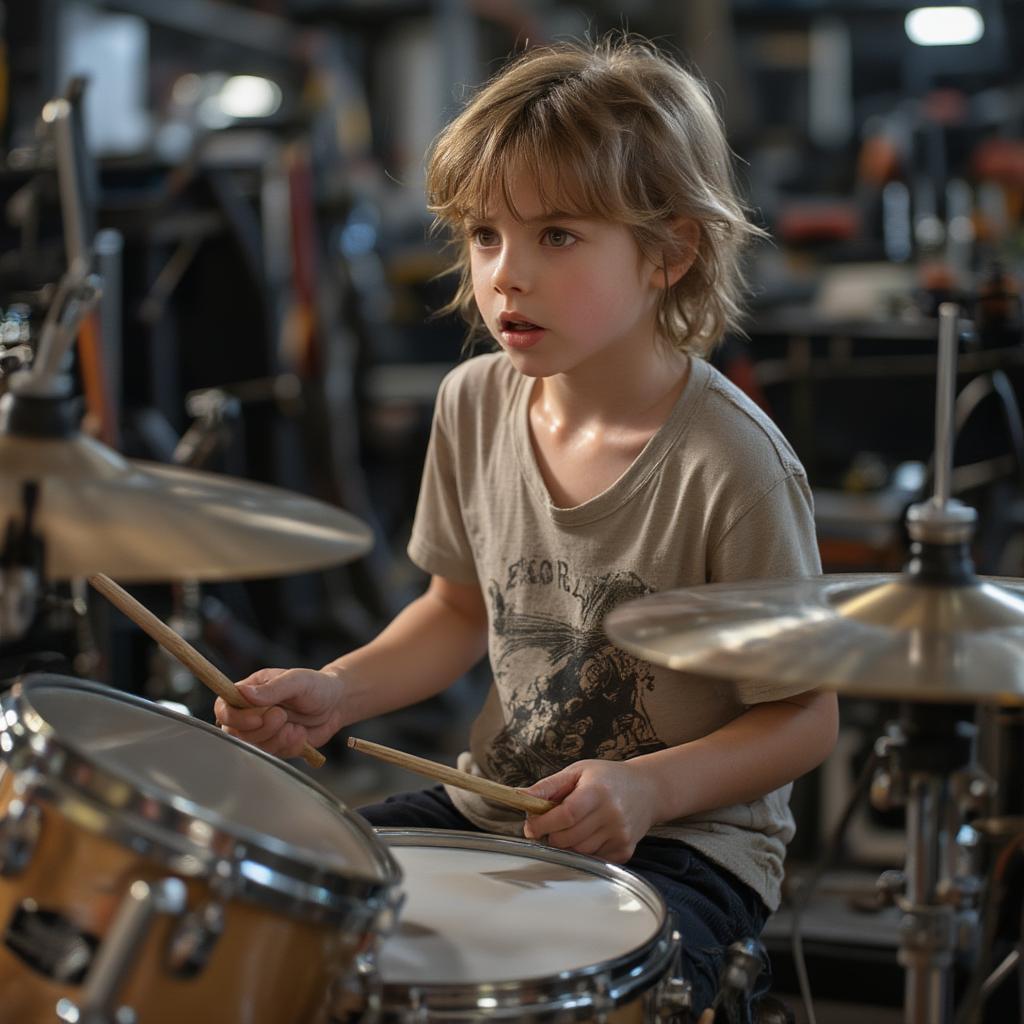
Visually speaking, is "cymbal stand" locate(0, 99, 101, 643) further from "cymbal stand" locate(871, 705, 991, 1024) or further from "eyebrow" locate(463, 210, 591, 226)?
"cymbal stand" locate(871, 705, 991, 1024)

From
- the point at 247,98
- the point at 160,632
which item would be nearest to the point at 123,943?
the point at 160,632

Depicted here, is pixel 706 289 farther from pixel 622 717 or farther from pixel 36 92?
Result: pixel 36 92

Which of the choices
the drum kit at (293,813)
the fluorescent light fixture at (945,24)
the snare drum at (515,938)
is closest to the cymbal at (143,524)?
the drum kit at (293,813)

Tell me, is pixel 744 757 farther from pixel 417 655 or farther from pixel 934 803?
pixel 417 655

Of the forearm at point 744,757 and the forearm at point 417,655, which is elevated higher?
the forearm at point 417,655

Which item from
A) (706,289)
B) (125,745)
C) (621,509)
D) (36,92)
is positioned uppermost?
(36,92)

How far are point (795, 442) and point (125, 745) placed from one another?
1.82 m

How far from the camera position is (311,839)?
0.93 m

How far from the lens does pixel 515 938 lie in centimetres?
94

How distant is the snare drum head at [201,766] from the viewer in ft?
2.99

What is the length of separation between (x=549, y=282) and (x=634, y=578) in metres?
0.25

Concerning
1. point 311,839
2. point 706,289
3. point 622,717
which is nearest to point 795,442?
point 706,289

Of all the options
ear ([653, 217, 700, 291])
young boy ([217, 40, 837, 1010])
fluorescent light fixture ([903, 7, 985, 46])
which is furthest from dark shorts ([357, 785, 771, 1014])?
fluorescent light fixture ([903, 7, 985, 46])

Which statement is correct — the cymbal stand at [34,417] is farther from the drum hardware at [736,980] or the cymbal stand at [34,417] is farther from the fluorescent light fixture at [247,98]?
the fluorescent light fixture at [247,98]
